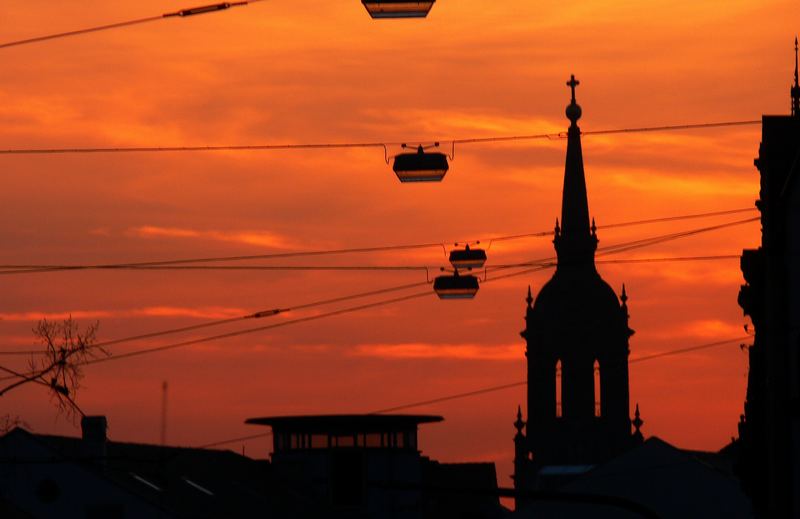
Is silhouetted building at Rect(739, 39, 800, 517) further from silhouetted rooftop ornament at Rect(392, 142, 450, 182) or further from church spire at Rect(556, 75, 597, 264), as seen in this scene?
church spire at Rect(556, 75, 597, 264)

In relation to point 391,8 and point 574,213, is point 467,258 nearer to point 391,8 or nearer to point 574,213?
point 391,8

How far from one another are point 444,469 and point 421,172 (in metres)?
77.3

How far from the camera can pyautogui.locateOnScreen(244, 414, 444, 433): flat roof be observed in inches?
3836

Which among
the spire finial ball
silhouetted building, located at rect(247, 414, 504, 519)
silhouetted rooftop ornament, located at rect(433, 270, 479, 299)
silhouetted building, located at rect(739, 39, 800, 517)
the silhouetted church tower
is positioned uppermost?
the spire finial ball

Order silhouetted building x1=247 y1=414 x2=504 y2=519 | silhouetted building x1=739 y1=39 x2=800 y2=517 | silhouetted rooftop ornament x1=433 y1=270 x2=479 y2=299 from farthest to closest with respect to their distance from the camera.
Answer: silhouetted building x1=247 y1=414 x2=504 y2=519
silhouetted rooftop ornament x1=433 y1=270 x2=479 y2=299
silhouetted building x1=739 y1=39 x2=800 y2=517

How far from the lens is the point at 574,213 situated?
159250mm

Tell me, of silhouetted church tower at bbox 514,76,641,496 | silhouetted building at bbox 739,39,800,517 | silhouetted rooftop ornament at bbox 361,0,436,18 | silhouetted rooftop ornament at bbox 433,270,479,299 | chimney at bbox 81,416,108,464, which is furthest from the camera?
silhouetted church tower at bbox 514,76,641,496

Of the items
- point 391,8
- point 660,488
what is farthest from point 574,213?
point 391,8

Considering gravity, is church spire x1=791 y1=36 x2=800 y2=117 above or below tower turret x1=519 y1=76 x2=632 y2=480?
below

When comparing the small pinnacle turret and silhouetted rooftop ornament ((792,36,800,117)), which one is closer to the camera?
silhouetted rooftop ornament ((792,36,800,117))

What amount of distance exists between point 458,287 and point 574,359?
328 ft

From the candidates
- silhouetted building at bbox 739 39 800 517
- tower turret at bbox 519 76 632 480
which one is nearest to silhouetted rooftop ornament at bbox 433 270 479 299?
silhouetted building at bbox 739 39 800 517

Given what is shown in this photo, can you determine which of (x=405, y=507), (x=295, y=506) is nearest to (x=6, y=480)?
(x=295, y=506)

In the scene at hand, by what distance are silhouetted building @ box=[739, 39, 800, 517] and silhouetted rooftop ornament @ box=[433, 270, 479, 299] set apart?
762 cm
